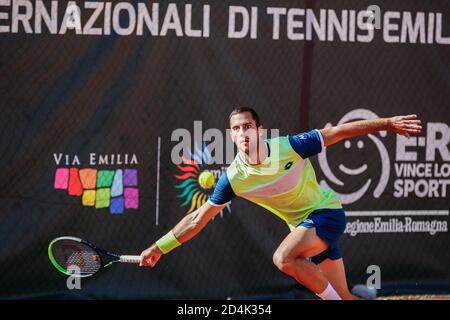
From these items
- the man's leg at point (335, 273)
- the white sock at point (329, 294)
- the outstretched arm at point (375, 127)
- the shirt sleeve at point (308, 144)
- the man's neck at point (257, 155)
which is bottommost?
the white sock at point (329, 294)

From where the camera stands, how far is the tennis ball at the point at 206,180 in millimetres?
6873

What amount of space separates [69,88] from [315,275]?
232cm

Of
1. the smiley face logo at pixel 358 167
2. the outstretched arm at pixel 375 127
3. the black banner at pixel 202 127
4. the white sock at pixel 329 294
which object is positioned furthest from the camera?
the smiley face logo at pixel 358 167

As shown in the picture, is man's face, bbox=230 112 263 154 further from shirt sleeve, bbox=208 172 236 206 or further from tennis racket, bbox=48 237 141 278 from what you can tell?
tennis racket, bbox=48 237 141 278

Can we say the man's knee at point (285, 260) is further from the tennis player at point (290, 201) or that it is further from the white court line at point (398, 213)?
the white court line at point (398, 213)

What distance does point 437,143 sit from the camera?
723 cm

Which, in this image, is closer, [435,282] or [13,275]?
[13,275]

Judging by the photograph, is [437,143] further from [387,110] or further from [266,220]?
[266,220]

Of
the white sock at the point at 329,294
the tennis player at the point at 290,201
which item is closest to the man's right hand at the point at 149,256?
the tennis player at the point at 290,201

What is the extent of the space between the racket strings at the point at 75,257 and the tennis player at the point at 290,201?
48cm

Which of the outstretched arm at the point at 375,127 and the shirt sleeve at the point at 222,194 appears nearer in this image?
the outstretched arm at the point at 375,127

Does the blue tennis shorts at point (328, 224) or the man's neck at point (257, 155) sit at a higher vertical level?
the man's neck at point (257, 155)
